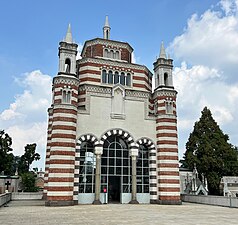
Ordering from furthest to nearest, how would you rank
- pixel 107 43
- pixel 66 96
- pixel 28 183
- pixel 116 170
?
pixel 28 183 < pixel 107 43 < pixel 116 170 < pixel 66 96

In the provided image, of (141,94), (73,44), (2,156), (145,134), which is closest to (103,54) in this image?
(73,44)

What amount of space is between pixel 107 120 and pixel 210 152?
11.7m

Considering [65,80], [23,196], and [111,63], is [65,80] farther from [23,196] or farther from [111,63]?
[23,196]

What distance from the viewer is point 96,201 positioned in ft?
72.9

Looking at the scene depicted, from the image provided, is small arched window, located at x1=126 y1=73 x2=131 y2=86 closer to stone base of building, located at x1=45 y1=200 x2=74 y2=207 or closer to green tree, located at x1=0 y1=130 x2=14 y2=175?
stone base of building, located at x1=45 y1=200 x2=74 y2=207

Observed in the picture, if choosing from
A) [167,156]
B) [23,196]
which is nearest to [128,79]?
[167,156]

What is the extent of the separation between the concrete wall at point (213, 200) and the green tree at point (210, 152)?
9.01ft

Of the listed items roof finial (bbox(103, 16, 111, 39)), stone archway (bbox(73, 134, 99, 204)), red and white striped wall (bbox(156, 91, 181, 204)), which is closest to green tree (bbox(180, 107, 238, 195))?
red and white striped wall (bbox(156, 91, 181, 204))

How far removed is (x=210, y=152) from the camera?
2809cm

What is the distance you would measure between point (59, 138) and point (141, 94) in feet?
30.2

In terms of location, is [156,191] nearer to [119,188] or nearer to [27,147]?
[119,188]

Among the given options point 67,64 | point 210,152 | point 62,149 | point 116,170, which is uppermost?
point 67,64

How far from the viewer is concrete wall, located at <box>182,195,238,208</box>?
21.2m

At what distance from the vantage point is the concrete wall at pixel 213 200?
2119 centimetres
